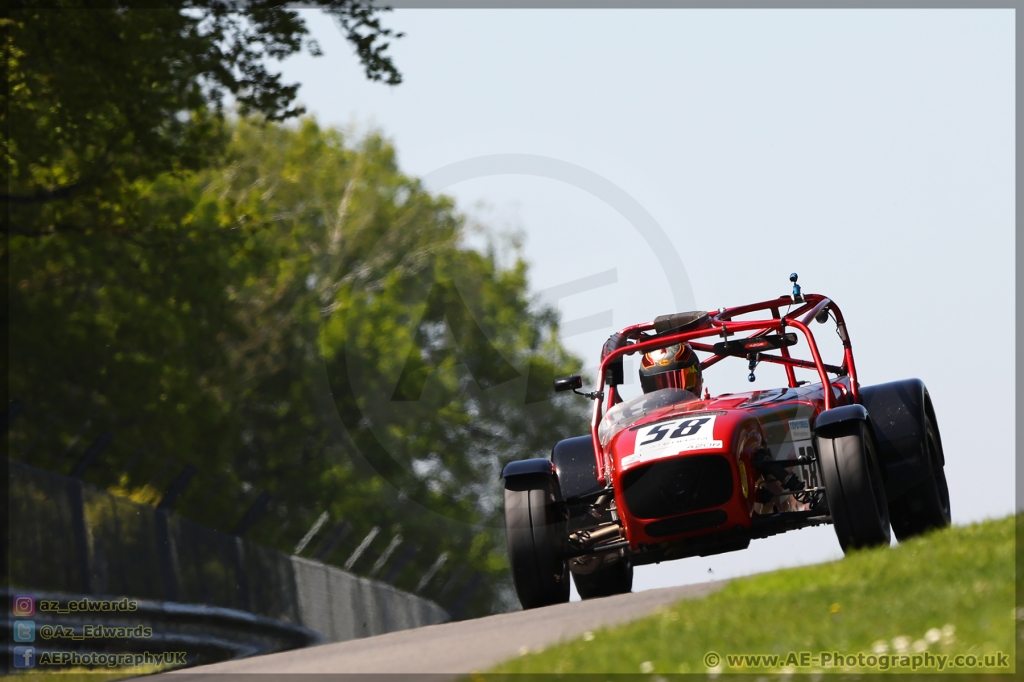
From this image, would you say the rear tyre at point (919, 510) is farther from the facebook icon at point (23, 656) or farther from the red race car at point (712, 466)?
the facebook icon at point (23, 656)

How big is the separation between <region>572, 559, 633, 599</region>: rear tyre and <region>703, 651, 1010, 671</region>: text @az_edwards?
555 cm

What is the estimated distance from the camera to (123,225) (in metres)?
22.7

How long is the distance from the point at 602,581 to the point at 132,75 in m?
10.1

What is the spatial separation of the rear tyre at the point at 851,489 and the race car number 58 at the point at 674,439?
705 millimetres

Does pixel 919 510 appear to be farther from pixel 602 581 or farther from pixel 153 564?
pixel 153 564

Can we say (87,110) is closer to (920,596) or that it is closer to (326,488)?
(920,596)

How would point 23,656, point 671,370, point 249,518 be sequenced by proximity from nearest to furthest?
point 671,370
point 23,656
point 249,518

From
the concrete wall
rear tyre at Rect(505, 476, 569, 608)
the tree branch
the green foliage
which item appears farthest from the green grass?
the tree branch

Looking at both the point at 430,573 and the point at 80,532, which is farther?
the point at 430,573

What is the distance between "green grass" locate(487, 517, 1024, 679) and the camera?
5625 mm

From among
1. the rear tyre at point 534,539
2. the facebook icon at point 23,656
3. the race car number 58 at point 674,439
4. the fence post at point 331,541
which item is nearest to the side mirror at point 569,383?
the rear tyre at point 534,539

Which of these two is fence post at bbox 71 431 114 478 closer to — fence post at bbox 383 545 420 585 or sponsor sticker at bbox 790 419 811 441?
sponsor sticker at bbox 790 419 811 441

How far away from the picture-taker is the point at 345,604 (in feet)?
61.8

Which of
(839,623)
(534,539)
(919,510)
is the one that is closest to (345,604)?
(534,539)
